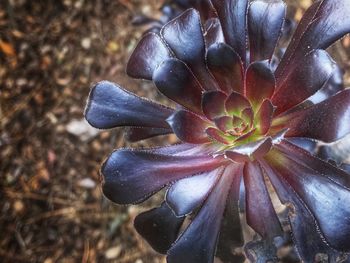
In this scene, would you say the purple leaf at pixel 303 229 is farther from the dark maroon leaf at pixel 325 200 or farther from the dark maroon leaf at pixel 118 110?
the dark maroon leaf at pixel 118 110

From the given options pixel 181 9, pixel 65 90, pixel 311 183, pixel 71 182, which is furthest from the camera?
pixel 65 90

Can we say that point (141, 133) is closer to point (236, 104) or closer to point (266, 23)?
point (236, 104)

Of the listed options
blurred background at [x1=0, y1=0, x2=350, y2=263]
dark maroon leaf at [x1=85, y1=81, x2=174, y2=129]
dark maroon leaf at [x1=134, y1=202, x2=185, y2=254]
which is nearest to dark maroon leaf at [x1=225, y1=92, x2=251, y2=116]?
dark maroon leaf at [x1=85, y1=81, x2=174, y2=129]

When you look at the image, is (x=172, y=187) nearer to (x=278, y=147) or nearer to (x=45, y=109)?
(x=278, y=147)

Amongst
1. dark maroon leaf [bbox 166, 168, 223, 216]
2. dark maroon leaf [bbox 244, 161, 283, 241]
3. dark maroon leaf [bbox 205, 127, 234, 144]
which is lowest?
dark maroon leaf [bbox 166, 168, 223, 216]

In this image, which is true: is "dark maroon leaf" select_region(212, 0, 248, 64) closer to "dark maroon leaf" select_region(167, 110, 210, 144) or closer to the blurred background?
"dark maroon leaf" select_region(167, 110, 210, 144)

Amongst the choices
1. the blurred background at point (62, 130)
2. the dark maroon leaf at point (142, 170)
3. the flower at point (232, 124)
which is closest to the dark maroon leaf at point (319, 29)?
the flower at point (232, 124)

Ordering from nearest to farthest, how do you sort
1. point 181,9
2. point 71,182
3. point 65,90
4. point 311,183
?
1. point 311,183
2. point 181,9
3. point 71,182
4. point 65,90

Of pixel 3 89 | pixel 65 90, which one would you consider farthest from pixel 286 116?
pixel 3 89
